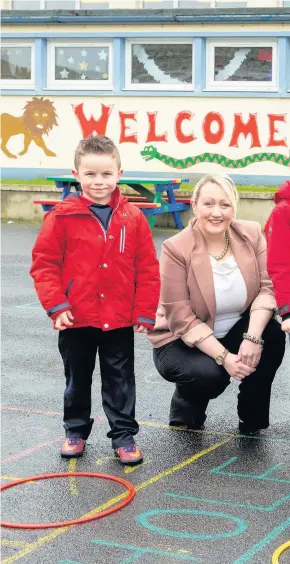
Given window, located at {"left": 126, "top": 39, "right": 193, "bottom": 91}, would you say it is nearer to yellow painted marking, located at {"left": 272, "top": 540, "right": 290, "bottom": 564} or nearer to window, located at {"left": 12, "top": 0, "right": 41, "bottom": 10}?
window, located at {"left": 12, "top": 0, "right": 41, "bottom": 10}

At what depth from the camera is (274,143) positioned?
17516 mm

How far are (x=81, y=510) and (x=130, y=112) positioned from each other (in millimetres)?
14570

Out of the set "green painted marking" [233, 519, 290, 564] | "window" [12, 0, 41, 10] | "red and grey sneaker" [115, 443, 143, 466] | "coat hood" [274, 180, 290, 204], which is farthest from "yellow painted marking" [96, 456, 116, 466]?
"window" [12, 0, 41, 10]

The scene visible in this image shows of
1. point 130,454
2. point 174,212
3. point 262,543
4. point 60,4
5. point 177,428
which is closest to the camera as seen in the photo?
point 262,543

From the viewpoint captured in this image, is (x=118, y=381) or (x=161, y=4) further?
(x=161, y=4)

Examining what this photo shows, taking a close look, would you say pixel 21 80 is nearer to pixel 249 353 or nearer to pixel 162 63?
pixel 162 63

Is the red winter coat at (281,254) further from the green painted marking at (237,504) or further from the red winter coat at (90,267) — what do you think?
the green painted marking at (237,504)

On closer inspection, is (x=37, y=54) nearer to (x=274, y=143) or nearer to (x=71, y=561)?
(x=274, y=143)

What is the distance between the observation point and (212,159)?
18.0 meters

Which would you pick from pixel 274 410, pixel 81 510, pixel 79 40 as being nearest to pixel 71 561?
pixel 81 510

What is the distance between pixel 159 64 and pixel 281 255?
14064 millimetres

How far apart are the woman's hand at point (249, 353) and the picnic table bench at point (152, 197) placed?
1118 centimetres

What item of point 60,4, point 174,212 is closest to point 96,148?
point 174,212

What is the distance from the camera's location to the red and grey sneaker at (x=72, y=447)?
16.5 feet
